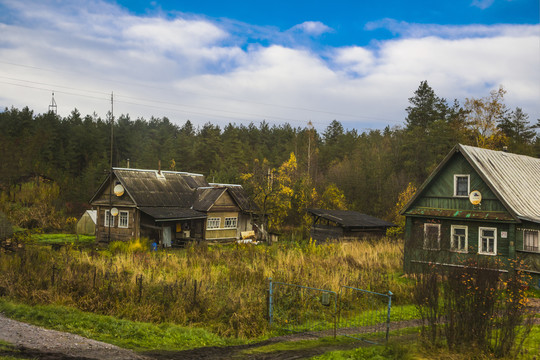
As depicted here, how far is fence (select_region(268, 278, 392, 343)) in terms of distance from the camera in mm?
11945

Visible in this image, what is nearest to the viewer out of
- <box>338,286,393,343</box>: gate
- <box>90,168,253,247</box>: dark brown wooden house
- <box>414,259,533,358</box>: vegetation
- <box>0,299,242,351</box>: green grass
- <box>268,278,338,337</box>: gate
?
<box>414,259,533,358</box>: vegetation

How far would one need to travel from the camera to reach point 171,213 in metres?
30.6

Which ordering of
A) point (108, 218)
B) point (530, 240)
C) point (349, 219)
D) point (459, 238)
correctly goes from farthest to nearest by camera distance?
point (108, 218)
point (349, 219)
point (459, 238)
point (530, 240)

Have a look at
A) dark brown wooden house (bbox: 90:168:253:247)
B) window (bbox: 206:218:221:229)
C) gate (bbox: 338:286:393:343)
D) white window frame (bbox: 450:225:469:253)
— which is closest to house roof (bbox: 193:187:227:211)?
dark brown wooden house (bbox: 90:168:253:247)

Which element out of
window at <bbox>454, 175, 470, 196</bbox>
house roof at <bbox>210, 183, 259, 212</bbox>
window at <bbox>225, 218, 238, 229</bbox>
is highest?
window at <bbox>454, 175, 470, 196</bbox>

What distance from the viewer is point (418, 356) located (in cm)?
875

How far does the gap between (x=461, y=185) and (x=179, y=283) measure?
13.9 metres

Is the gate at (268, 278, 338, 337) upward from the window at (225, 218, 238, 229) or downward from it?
downward

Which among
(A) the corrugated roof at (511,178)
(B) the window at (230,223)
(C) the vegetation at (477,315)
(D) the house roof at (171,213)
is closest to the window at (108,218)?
(D) the house roof at (171,213)

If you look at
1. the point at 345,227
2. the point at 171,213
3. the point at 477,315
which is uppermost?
the point at 171,213

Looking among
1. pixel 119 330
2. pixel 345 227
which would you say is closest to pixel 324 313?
pixel 119 330

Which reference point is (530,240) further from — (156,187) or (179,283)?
(156,187)

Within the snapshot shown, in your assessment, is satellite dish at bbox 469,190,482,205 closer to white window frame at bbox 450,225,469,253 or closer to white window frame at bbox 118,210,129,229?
white window frame at bbox 450,225,469,253

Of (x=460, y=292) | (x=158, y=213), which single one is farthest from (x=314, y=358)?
(x=158, y=213)
